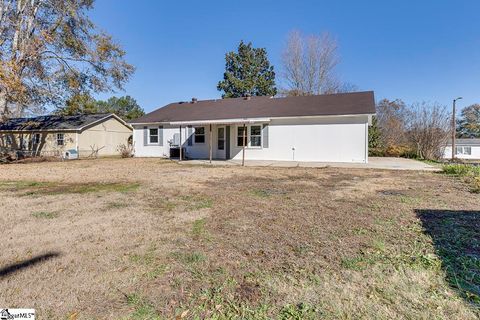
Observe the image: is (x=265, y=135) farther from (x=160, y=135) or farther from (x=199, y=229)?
(x=199, y=229)

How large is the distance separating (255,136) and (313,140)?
3453 mm

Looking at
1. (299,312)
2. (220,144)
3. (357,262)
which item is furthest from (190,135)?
(299,312)

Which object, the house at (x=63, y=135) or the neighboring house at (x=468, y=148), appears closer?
the house at (x=63, y=135)

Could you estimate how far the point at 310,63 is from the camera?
28.5 metres

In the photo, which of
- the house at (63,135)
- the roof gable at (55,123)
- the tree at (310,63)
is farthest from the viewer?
the tree at (310,63)

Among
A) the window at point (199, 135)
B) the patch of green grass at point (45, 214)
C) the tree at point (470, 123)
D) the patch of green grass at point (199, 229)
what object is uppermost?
the tree at point (470, 123)

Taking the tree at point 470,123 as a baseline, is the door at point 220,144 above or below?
below

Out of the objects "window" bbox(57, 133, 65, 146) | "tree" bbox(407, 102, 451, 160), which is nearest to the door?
"tree" bbox(407, 102, 451, 160)

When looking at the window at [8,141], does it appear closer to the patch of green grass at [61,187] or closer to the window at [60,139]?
the window at [60,139]

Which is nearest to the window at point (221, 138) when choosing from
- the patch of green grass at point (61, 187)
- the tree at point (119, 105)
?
the patch of green grass at point (61, 187)

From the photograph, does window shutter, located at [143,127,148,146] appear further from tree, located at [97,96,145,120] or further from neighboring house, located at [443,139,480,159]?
neighboring house, located at [443,139,480,159]

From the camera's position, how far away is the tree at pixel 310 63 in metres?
28.1

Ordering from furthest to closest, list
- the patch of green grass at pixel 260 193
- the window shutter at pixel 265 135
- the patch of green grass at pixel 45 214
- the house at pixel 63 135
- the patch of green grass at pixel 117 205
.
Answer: the house at pixel 63 135 < the window shutter at pixel 265 135 < the patch of green grass at pixel 260 193 < the patch of green grass at pixel 117 205 < the patch of green grass at pixel 45 214

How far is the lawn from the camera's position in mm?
2189
